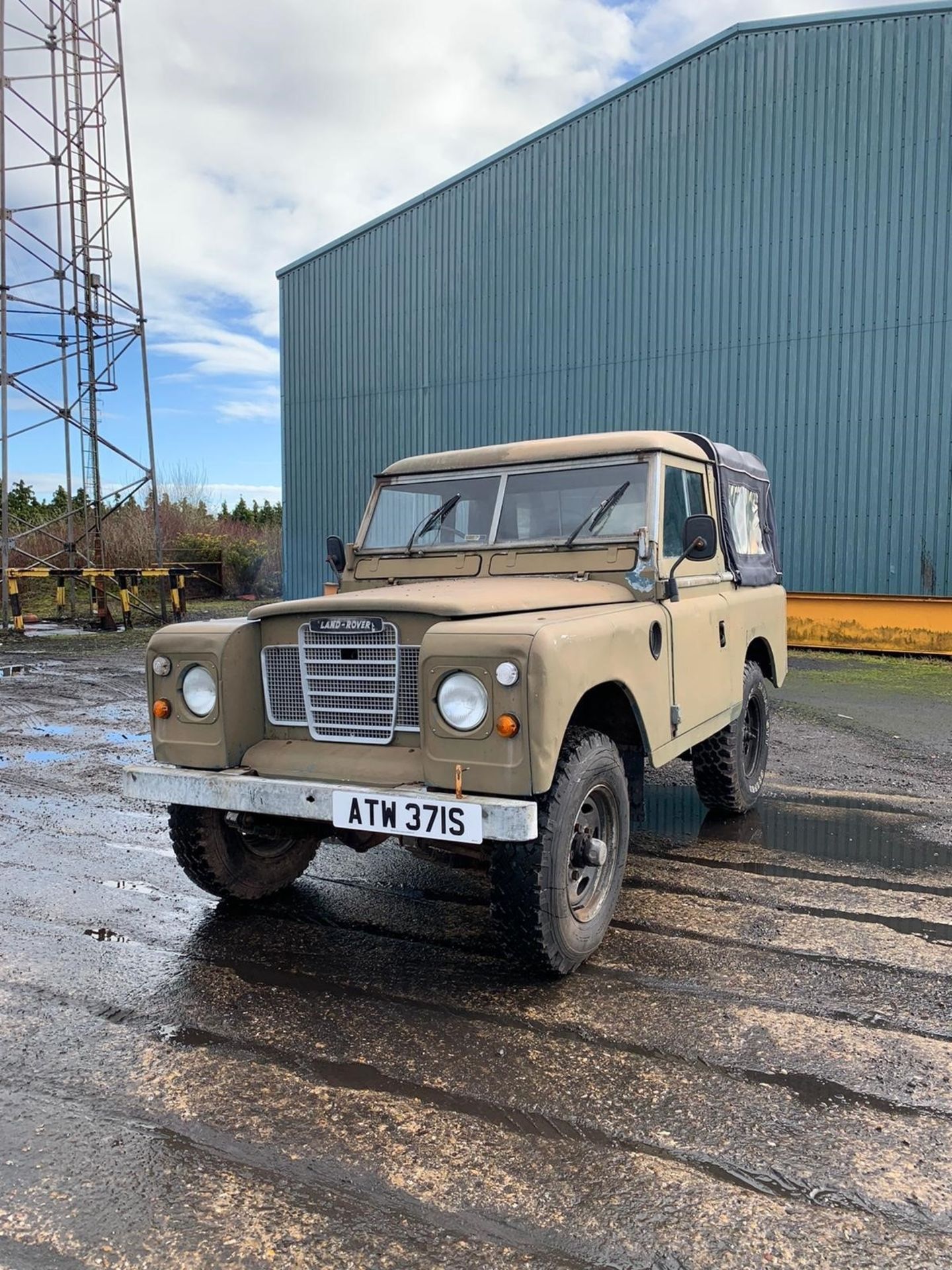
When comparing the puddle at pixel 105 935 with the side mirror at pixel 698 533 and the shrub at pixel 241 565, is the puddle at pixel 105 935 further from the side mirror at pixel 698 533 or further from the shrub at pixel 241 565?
the shrub at pixel 241 565

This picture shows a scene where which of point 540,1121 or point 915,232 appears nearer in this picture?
point 540,1121

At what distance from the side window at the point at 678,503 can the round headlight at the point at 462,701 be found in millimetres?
1705

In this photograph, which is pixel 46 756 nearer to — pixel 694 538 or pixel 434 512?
pixel 434 512

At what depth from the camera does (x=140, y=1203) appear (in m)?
2.37

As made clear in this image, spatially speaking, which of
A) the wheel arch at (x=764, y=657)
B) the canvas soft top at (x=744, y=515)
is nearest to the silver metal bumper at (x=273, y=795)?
the canvas soft top at (x=744, y=515)

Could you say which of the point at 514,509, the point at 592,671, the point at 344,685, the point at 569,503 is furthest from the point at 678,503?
the point at 344,685

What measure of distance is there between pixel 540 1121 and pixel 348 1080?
2.07 feet

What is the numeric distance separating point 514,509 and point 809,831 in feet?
8.91

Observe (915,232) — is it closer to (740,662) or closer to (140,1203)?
(740,662)

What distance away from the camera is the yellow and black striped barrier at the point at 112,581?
18.3 m

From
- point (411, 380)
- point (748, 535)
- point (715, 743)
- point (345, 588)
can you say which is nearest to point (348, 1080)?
point (345, 588)

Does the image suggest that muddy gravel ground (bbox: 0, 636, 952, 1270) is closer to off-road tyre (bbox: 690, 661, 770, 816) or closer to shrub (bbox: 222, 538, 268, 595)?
off-road tyre (bbox: 690, 661, 770, 816)

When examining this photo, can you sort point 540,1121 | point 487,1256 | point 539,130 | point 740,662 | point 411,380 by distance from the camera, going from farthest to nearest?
1. point 411,380
2. point 539,130
3. point 740,662
4. point 540,1121
5. point 487,1256

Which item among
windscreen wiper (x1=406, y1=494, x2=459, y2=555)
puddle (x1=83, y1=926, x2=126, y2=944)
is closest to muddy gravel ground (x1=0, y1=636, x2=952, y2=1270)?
puddle (x1=83, y1=926, x2=126, y2=944)
